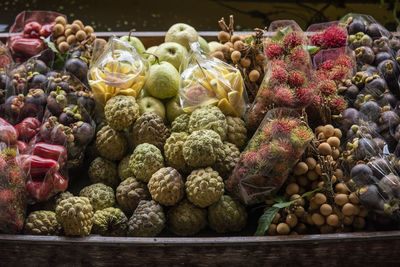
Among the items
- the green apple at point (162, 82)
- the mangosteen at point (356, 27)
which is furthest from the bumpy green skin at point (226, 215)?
the mangosteen at point (356, 27)

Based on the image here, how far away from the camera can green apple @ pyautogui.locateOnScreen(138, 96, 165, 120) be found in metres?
2.05

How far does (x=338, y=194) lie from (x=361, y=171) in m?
0.12

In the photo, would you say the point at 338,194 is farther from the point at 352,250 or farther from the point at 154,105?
the point at 154,105

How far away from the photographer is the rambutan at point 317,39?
2168 mm

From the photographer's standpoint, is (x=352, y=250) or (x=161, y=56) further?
(x=161, y=56)

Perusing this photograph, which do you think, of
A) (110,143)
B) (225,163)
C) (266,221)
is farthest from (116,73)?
(266,221)

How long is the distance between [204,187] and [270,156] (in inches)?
10.8

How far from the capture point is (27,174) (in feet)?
5.98

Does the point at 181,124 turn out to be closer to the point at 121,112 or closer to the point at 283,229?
the point at 121,112

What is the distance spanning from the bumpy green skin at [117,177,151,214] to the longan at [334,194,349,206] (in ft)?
2.43

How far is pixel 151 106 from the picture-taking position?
207 cm

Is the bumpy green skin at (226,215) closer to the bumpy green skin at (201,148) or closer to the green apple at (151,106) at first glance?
the bumpy green skin at (201,148)

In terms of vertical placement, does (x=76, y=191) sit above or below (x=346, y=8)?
below

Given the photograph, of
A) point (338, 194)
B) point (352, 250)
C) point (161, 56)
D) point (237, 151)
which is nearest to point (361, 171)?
point (338, 194)
